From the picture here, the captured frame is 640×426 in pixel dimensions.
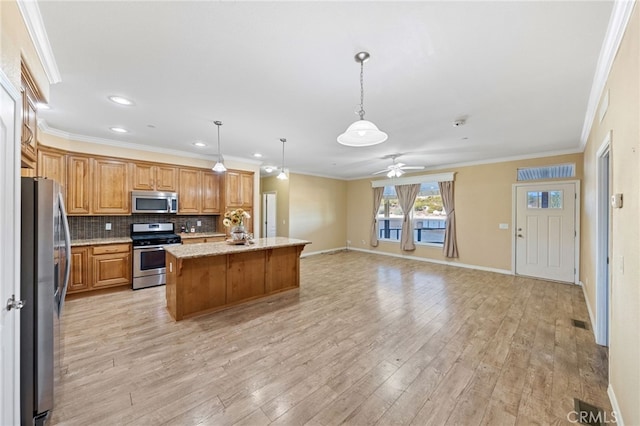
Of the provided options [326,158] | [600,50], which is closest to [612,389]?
[600,50]

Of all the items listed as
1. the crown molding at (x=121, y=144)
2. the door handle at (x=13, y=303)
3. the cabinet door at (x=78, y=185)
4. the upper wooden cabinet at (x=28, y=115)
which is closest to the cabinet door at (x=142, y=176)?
the crown molding at (x=121, y=144)

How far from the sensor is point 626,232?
5.43ft

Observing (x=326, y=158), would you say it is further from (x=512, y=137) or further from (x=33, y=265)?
(x=33, y=265)

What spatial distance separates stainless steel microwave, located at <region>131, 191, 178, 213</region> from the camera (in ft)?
15.6

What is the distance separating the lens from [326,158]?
19.4 feet

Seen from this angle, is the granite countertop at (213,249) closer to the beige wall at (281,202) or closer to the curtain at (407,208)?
the beige wall at (281,202)

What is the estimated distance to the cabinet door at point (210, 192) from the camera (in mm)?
5648

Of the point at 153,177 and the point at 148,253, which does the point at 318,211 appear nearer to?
the point at 153,177

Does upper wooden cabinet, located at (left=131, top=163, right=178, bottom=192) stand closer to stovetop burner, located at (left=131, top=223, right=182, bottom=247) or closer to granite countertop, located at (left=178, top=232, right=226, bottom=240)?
stovetop burner, located at (left=131, top=223, right=182, bottom=247)

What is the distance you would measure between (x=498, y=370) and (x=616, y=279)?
116cm

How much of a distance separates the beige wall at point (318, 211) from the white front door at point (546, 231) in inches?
194

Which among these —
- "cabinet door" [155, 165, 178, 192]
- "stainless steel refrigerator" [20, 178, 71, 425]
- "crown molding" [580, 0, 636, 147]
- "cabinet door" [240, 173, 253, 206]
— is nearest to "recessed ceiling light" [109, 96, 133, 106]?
"stainless steel refrigerator" [20, 178, 71, 425]

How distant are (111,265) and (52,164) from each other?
1.79 metres

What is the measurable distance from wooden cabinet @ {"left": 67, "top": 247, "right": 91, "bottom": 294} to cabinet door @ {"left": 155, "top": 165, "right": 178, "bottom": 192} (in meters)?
1.55
